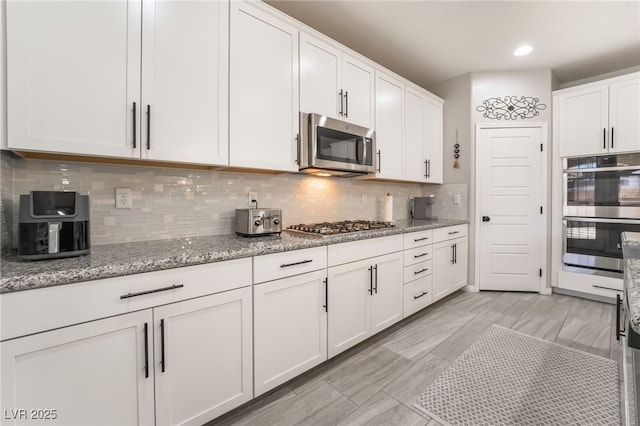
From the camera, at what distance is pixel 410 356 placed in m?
2.10

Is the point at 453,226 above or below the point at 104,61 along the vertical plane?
below

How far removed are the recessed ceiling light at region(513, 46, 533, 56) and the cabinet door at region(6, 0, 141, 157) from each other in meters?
3.48

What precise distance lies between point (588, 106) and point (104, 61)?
4539 millimetres

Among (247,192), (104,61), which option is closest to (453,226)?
(247,192)

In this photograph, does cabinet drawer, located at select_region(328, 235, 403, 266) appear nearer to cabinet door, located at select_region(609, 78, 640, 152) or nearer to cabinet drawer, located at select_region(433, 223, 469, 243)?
cabinet drawer, located at select_region(433, 223, 469, 243)

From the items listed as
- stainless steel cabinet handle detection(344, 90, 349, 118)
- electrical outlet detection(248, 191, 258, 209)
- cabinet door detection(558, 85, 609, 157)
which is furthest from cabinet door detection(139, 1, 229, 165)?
cabinet door detection(558, 85, 609, 157)

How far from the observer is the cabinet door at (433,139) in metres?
3.42

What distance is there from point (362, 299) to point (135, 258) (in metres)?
1.53

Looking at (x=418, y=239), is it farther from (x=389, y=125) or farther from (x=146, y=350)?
(x=146, y=350)

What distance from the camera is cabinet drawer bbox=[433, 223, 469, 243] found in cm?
298

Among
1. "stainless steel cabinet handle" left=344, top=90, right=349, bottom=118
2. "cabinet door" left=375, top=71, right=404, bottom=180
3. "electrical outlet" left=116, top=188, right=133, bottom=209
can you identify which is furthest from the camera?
"cabinet door" left=375, top=71, right=404, bottom=180

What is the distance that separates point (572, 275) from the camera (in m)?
3.32

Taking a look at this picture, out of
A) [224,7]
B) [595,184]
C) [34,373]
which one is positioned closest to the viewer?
[34,373]

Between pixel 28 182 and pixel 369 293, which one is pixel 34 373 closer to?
pixel 28 182
